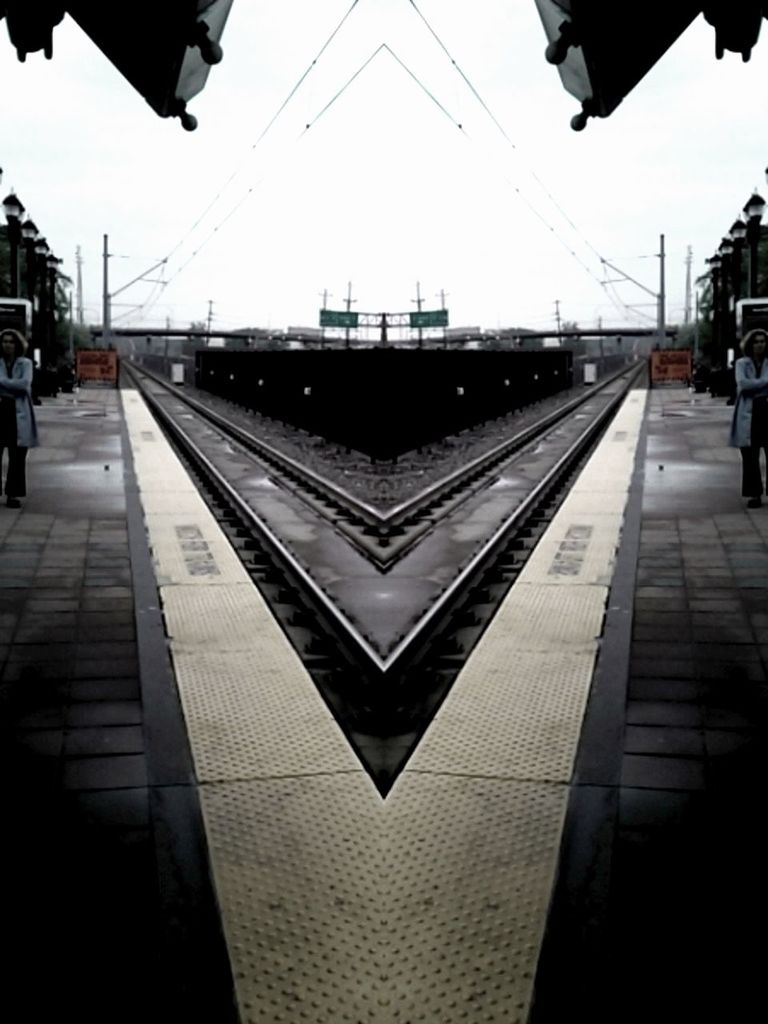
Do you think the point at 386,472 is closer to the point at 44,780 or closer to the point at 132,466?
the point at 132,466

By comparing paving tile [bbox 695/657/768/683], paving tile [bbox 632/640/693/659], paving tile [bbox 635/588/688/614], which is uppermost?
paving tile [bbox 635/588/688/614]

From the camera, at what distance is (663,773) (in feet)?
16.6

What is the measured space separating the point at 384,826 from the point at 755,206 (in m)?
23.8

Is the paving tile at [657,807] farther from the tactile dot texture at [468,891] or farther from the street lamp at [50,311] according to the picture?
the street lamp at [50,311]

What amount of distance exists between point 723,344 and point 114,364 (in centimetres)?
2305

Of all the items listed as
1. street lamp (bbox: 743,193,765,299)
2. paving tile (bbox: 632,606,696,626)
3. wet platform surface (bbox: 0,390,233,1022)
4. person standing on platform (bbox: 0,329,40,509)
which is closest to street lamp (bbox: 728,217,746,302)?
street lamp (bbox: 743,193,765,299)

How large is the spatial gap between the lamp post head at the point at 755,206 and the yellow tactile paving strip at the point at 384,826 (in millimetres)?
19877

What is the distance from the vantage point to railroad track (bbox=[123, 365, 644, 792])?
6.48 meters

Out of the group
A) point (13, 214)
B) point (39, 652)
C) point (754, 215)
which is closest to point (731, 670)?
point (39, 652)

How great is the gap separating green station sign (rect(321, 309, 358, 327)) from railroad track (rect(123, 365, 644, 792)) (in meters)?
90.6

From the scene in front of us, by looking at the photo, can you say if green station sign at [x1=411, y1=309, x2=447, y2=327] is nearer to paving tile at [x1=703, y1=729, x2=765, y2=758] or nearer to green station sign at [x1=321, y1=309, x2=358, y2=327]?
green station sign at [x1=321, y1=309, x2=358, y2=327]

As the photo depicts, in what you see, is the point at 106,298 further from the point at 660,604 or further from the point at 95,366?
the point at 660,604

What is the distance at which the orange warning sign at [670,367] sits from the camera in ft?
143

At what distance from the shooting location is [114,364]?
4544 cm
